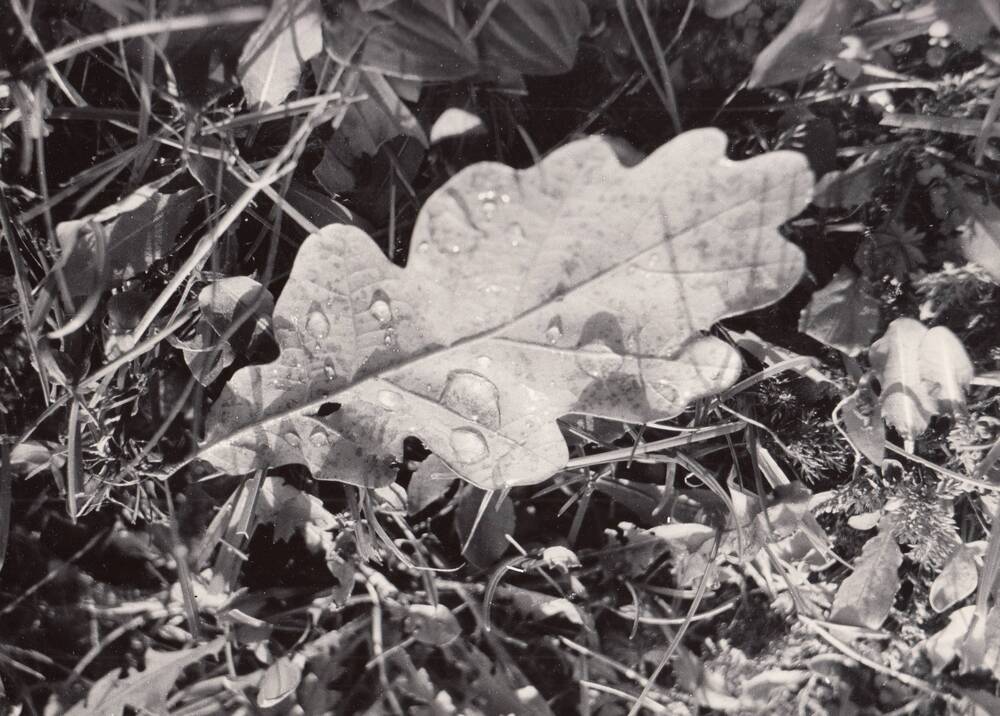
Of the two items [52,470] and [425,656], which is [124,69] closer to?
[52,470]

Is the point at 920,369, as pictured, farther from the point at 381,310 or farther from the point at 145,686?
the point at 145,686

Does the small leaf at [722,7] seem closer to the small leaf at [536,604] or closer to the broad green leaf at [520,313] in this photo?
the broad green leaf at [520,313]

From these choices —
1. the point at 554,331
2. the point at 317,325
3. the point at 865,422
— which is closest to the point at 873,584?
the point at 865,422

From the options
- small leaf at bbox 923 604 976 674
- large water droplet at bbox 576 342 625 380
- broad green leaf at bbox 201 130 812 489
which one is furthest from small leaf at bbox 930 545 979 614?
large water droplet at bbox 576 342 625 380

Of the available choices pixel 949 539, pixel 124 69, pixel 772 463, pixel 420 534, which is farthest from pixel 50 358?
pixel 949 539

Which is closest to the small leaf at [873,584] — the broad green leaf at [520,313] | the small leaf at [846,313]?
the small leaf at [846,313]

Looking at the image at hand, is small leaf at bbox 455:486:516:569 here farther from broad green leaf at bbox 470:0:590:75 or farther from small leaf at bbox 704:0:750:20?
small leaf at bbox 704:0:750:20
